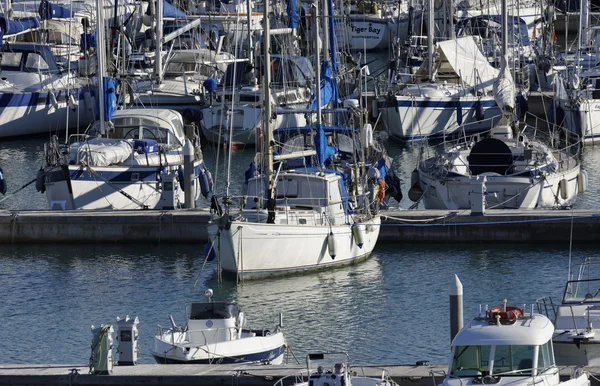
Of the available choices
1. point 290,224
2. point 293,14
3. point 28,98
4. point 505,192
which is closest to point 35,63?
point 28,98

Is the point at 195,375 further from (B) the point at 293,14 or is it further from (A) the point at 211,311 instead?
(B) the point at 293,14

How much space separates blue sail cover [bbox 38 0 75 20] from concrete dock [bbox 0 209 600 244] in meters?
28.2

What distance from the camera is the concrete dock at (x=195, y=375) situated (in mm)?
22688

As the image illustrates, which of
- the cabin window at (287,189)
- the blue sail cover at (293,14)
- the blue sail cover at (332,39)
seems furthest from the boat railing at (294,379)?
the blue sail cover at (293,14)

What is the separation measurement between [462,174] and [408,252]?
3.57 meters

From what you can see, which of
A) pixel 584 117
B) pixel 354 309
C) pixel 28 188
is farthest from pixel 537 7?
pixel 354 309

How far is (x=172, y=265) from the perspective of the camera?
118 feet

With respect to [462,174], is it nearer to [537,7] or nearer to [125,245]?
[125,245]

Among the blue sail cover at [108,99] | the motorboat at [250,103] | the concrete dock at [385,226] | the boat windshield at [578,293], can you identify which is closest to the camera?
the boat windshield at [578,293]

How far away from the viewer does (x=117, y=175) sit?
40.0 m

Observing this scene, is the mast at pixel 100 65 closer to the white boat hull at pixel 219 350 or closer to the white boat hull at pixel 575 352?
the white boat hull at pixel 219 350

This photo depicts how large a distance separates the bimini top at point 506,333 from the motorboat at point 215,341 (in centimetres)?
450

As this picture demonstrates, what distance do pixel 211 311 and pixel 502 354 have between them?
6.11 meters

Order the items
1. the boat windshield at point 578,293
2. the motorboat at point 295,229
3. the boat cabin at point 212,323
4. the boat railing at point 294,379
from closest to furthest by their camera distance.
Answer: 1. the boat railing at point 294,379
2. the boat cabin at point 212,323
3. the boat windshield at point 578,293
4. the motorboat at point 295,229
